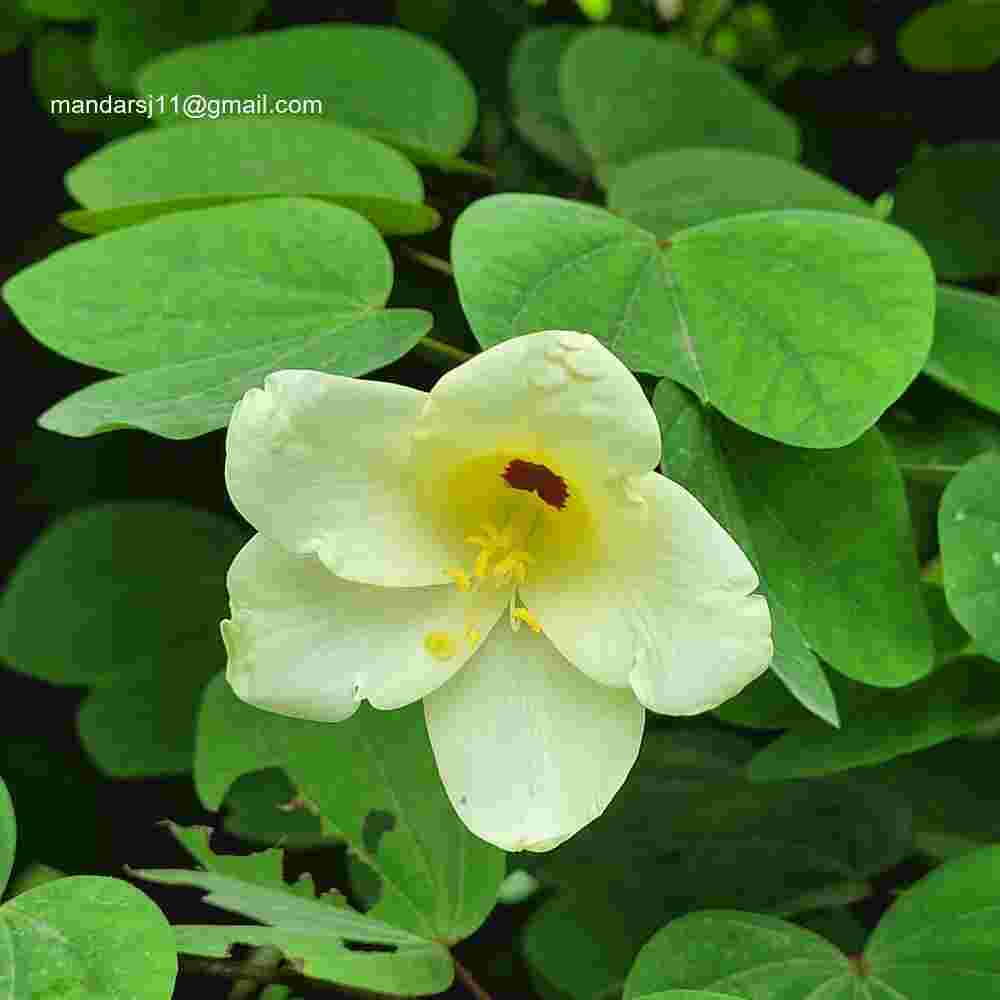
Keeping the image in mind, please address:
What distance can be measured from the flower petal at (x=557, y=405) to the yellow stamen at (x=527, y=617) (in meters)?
0.08

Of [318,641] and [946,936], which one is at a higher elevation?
[318,641]

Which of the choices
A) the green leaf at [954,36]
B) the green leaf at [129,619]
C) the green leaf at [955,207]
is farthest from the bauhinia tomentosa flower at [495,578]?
the green leaf at [954,36]

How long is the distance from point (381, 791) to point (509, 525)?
188mm

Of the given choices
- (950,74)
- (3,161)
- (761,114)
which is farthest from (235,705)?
(950,74)

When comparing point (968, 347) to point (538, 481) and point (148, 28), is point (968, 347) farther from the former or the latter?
point (148, 28)

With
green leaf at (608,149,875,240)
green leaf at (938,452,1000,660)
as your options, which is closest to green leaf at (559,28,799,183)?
green leaf at (608,149,875,240)

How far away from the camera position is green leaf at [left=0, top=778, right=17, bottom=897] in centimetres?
67

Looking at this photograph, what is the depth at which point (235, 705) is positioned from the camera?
854mm

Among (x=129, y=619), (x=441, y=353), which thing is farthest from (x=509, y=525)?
(x=129, y=619)

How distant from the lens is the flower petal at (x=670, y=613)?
63cm

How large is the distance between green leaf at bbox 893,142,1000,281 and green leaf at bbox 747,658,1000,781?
1.51 feet

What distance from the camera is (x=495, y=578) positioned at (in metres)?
0.73

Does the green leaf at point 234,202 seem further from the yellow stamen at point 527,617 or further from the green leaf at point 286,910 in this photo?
the green leaf at point 286,910

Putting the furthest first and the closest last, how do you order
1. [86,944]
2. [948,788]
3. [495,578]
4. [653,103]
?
[653,103], [948,788], [495,578], [86,944]
